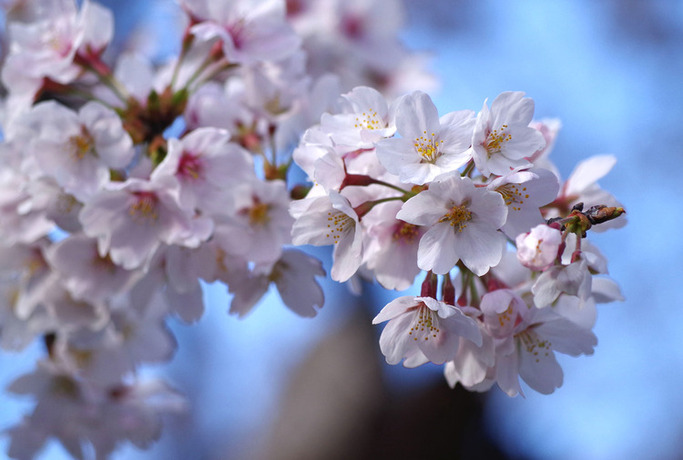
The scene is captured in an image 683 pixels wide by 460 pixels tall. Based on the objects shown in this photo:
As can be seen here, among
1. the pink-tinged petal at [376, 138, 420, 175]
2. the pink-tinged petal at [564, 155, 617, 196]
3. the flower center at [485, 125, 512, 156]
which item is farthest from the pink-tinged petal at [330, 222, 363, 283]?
the pink-tinged petal at [564, 155, 617, 196]

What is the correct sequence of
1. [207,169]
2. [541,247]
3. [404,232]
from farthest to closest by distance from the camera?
[207,169], [404,232], [541,247]

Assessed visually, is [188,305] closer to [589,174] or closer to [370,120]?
[370,120]

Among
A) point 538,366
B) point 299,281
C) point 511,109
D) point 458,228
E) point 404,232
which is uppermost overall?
point 511,109

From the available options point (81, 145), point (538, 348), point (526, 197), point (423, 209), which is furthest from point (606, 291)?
point (81, 145)

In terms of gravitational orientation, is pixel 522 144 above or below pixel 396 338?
above

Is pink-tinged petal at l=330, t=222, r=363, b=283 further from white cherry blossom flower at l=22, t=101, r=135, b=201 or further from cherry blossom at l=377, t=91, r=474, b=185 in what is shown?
white cherry blossom flower at l=22, t=101, r=135, b=201

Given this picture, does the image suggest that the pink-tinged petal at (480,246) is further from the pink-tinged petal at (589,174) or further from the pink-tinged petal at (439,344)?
the pink-tinged petal at (589,174)

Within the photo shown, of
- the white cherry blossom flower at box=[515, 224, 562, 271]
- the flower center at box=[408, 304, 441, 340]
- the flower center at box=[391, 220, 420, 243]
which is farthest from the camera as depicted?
the flower center at box=[391, 220, 420, 243]

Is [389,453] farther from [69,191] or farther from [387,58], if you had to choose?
[69,191]

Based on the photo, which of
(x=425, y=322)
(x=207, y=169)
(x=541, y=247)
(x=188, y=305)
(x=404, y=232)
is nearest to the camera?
(x=541, y=247)
